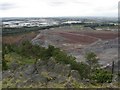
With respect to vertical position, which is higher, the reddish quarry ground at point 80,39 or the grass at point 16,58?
the reddish quarry ground at point 80,39

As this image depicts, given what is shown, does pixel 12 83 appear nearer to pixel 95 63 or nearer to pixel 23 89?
pixel 23 89

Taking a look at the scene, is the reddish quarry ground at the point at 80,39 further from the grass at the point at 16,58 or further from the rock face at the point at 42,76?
the rock face at the point at 42,76

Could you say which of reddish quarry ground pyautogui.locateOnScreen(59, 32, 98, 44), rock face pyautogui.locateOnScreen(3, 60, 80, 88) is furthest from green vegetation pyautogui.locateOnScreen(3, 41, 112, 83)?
reddish quarry ground pyautogui.locateOnScreen(59, 32, 98, 44)

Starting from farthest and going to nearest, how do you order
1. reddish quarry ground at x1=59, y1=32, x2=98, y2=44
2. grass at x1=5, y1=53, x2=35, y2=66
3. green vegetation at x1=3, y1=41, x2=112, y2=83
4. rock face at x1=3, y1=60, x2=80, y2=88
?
reddish quarry ground at x1=59, y1=32, x2=98, y2=44
grass at x1=5, y1=53, x2=35, y2=66
green vegetation at x1=3, y1=41, x2=112, y2=83
rock face at x1=3, y1=60, x2=80, y2=88

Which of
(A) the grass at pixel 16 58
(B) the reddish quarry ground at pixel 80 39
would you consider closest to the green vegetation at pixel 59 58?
(A) the grass at pixel 16 58

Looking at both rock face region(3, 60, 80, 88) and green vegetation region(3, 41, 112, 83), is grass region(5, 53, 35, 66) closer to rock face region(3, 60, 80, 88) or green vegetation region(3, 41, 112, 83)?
green vegetation region(3, 41, 112, 83)

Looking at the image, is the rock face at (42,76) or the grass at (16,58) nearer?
the rock face at (42,76)
